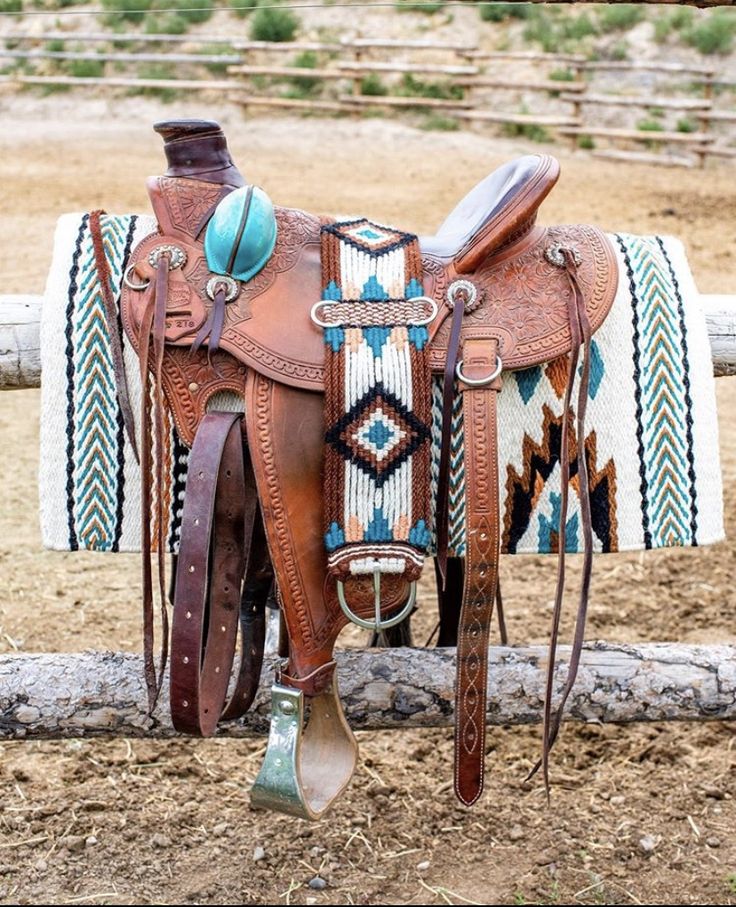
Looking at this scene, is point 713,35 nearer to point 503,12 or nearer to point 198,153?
point 503,12

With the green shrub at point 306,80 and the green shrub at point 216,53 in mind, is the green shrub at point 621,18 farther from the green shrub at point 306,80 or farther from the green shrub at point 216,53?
the green shrub at point 216,53

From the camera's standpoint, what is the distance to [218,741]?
8.64ft

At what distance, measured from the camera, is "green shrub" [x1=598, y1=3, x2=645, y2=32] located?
13742 mm

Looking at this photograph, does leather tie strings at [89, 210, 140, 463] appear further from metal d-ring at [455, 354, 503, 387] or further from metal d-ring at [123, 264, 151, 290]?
metal d-ring at [455, 354, 503, 387]

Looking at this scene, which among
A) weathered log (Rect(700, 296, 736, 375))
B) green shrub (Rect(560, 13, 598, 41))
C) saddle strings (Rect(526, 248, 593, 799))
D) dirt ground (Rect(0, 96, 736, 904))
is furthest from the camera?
green shrub (Rect(560, 13, 598, 41))

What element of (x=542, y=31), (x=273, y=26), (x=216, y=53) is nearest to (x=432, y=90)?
(x=542, y=31)

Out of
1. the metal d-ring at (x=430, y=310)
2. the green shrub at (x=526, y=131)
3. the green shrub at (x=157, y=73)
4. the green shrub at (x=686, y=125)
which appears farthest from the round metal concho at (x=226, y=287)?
the green shrub at (x=157, y=73)

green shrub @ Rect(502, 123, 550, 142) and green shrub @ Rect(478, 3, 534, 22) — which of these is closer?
green shrub @ Rect(502, 123, 550, 142)

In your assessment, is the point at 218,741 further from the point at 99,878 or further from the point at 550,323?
the point at 550,323

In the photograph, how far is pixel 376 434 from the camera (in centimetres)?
154

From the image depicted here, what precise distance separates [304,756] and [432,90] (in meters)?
12.4

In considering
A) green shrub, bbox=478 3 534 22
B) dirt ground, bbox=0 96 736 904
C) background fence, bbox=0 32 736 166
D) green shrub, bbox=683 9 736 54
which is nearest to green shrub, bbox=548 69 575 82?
background fence, bbox=0 32 736 166

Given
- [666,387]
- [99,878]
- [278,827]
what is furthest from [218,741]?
[666,387]

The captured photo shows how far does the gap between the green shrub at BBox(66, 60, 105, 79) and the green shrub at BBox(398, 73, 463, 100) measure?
4.04 meters
